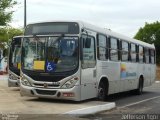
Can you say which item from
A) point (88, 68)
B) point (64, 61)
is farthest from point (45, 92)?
point (88, 68)

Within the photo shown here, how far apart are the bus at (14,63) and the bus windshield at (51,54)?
201 inches

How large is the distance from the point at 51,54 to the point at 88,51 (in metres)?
1.42

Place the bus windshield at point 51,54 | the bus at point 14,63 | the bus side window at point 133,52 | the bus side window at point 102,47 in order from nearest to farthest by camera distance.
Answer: the bus windshield at point 51,54
the bus side window at point 102,47
the bus at point 14,63
the bus side window at point 133,52

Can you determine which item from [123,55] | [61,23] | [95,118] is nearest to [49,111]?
[95,118]

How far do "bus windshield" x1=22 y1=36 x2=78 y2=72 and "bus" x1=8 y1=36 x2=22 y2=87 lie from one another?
511 centimetres

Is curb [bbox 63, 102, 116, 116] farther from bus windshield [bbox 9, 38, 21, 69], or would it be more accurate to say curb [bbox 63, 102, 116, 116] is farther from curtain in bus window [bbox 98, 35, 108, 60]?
bus windshield [bbox 9, 38, 21, 69]

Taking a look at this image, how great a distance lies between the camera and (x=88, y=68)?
56.5ft

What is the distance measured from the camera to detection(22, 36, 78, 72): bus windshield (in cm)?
1648

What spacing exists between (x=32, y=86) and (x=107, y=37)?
4336 mm

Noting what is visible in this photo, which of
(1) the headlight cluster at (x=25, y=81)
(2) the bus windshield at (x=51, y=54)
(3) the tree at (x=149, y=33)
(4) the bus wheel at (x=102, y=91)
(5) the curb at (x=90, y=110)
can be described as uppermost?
(3) the tree at (x=149, y=33)

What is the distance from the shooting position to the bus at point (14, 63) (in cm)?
2230

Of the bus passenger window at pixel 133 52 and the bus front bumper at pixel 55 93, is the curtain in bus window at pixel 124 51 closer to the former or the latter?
the bus passenger window at pixel 133 52

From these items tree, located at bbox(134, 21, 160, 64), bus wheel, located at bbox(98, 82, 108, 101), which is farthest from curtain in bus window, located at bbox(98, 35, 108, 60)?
tree, located at bbox(134, 21, 160, 64)

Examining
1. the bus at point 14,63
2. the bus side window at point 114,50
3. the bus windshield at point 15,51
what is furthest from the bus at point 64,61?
the bus windshield at point 15,51
